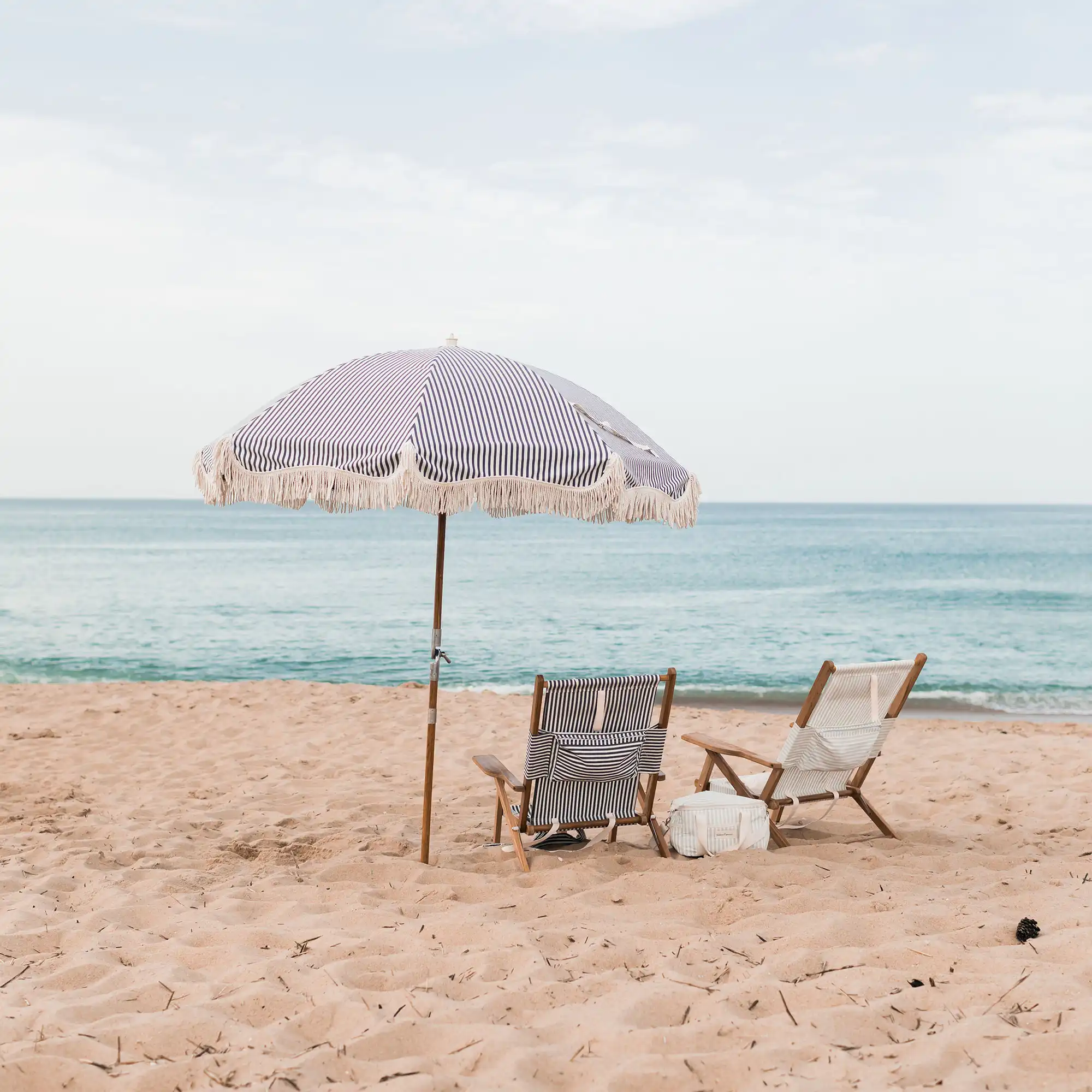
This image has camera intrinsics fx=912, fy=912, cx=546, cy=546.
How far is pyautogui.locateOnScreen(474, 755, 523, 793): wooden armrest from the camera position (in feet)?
14.2

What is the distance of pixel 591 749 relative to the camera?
14.0ft

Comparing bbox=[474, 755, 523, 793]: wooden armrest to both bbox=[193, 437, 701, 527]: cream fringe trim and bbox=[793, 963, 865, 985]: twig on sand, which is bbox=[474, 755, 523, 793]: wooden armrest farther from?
bbox=[793, 963, 865, 985]: twig on sand

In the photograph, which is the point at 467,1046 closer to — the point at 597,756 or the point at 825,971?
the point at 825,971

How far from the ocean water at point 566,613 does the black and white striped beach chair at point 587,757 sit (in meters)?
7.79

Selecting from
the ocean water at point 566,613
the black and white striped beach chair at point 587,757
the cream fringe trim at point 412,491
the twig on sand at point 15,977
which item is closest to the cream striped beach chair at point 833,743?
the black and white striped beach chair at point 587,757

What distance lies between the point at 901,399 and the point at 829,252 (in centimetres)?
3717

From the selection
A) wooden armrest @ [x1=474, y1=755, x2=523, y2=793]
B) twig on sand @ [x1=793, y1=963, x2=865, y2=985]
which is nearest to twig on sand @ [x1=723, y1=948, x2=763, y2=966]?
twig on sand @ [x1=793, y1=963, x2=865, y2=985]

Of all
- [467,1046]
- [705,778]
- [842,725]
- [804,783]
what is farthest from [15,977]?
[842,725]

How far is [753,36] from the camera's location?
661 inches

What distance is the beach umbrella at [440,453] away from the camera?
3506 mm

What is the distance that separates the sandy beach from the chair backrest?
1.15 ft

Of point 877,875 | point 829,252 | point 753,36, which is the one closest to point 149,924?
point 877,875

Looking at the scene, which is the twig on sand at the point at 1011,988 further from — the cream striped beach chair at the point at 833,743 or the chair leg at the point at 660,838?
the chair leg at the point at 660,838

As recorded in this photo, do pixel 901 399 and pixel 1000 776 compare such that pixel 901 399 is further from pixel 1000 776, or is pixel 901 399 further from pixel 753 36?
pixel 1000 776
